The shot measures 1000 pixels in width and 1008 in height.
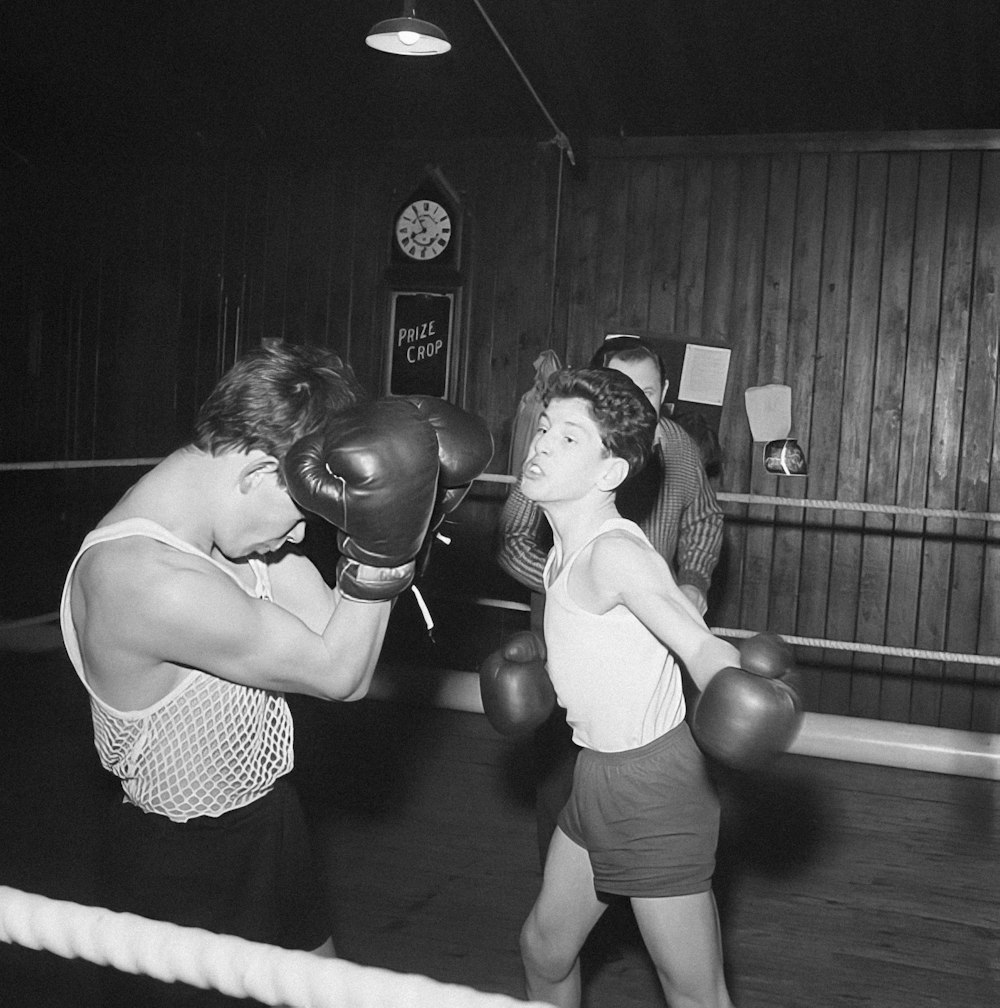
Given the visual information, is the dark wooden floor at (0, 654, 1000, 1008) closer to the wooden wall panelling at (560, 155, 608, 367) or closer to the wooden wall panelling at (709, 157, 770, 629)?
the wooden wall panelling at (709, 157, 770, 629)

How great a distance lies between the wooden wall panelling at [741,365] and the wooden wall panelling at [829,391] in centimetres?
26

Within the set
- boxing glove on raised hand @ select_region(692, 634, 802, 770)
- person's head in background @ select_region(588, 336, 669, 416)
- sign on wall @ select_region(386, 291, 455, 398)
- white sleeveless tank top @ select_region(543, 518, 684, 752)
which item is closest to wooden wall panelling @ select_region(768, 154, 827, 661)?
sign on wall @ select_region(386, 291, 455, 398)

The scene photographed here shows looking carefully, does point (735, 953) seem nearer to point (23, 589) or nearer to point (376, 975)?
point (376, 975)

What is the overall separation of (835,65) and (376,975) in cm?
461

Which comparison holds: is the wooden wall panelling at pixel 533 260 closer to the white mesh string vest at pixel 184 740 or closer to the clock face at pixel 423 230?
the clock face at pixel 423 230

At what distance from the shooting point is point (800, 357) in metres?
5.06

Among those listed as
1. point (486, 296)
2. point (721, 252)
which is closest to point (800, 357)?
Answer: point (721, 252)

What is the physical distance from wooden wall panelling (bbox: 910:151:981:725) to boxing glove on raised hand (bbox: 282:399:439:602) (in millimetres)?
4025

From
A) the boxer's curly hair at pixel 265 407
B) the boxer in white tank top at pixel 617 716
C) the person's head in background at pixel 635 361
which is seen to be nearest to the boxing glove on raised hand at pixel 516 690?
the boxer in white tank top at pixel 617 716

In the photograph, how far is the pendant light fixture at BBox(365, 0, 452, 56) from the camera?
3.94m

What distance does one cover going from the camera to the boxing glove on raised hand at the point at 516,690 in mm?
1809

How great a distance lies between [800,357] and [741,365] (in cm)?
25

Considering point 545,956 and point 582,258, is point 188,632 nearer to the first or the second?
point 545,956

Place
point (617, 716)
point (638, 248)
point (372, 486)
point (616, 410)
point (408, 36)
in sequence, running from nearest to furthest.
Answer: point (372, 486) < point (617, 716) < point (616, 410) < point (408, 36) < point (638, 248)
